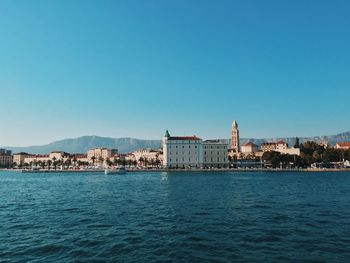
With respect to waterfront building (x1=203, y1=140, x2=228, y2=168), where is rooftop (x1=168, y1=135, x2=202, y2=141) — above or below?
above

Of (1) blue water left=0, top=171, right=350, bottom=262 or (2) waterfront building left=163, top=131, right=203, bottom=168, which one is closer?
(1) blue water left=0, top=171, right=350, bottom=262

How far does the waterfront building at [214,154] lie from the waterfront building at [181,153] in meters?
4.68

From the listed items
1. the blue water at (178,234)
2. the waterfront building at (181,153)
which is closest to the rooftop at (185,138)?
the waterfront building at (181,153)

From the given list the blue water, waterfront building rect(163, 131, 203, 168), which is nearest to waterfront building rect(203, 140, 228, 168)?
waterfront building rect(163, 131, 203, 168)

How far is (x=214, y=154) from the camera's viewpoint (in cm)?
15488

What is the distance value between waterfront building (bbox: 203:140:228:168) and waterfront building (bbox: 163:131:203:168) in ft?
15.4

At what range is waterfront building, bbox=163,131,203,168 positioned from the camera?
5871 inches

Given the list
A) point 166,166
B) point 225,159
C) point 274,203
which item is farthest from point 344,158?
point 274,203

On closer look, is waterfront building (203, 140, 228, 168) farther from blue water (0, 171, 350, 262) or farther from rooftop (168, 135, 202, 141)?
blue water (0, 171, 350, 262)

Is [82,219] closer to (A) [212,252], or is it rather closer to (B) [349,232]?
(A) [212,252]

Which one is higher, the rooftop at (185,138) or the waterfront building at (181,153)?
the rooftop at (185,138)

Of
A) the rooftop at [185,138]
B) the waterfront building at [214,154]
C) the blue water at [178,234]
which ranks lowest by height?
the blue water at [178,234]

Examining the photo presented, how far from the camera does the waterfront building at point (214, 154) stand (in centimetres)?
15362

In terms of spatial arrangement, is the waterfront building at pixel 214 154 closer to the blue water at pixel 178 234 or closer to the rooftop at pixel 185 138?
the rooftop at pixel 185 138
